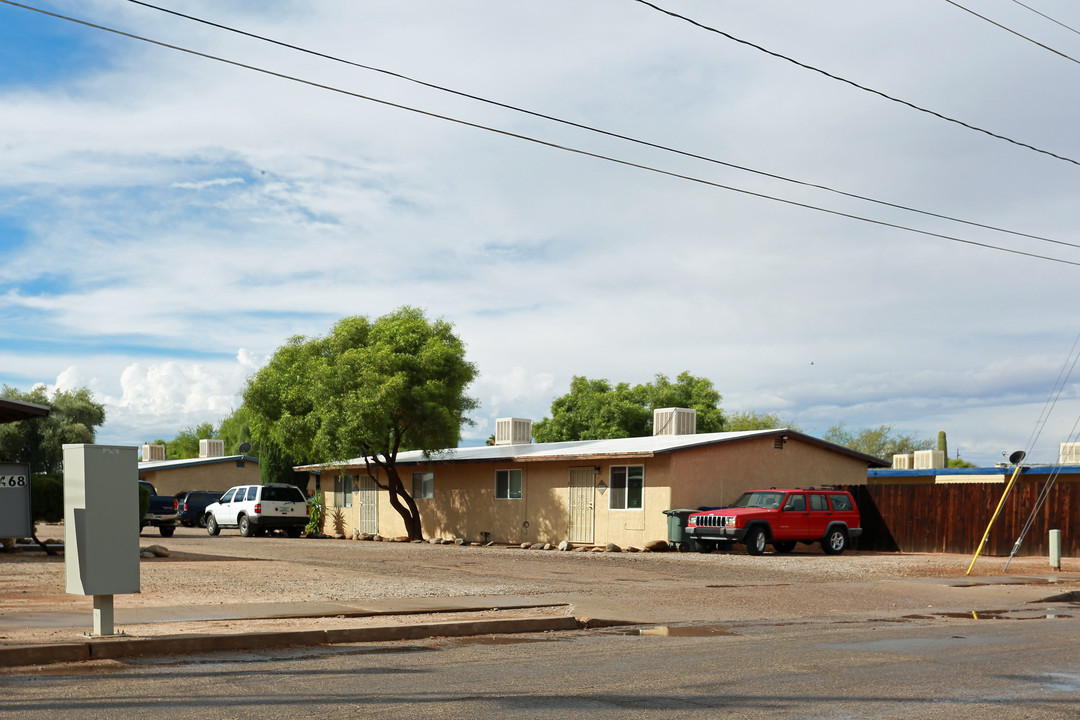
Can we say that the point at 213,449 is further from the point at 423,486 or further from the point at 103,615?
the point at 103,615

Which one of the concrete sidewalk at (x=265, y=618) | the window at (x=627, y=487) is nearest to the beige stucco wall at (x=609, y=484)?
the window at (x=627, y=487)

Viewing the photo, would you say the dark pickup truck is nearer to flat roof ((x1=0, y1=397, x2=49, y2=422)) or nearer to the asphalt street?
flat roof ((x1=0, y1=397, x2=49, y2=422))

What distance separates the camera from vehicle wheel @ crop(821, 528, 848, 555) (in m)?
28.5

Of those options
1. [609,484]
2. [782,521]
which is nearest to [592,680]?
[782,521]

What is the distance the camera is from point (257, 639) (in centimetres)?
1074

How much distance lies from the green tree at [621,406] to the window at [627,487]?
37468mm

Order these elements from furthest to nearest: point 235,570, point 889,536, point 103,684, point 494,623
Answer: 1. point 889,536
2. point 235,570
3. point 494,623
4. point 103,684

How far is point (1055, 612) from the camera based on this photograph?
15.5 metres

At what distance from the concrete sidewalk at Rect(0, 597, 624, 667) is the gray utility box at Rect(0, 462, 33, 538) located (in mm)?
10238

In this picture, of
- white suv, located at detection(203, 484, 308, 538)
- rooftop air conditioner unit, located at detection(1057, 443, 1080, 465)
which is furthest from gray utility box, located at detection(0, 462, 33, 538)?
rooftop air conditioner unit, located at detection(1057, 443, 1080, 465)

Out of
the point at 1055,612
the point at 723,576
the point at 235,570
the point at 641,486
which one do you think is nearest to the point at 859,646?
the point at 1055,612

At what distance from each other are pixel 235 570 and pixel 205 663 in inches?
423

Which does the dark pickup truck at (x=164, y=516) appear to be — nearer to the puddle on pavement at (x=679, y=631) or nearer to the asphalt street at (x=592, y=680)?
the puddle on pavement at (x=679, y=631)

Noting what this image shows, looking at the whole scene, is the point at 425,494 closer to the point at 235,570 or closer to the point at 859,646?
the point at 235,570
